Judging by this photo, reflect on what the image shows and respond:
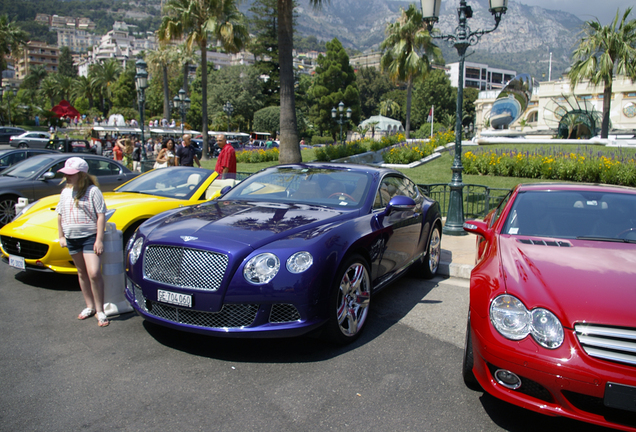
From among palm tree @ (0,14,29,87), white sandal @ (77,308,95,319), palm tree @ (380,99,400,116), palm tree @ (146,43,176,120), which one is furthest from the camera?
palm tree @ (380,99,400,116)

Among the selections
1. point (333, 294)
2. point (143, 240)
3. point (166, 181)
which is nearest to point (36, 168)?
point (166, 181)

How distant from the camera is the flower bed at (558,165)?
15.1 m

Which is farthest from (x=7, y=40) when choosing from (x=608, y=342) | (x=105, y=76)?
(x=608, y=342)

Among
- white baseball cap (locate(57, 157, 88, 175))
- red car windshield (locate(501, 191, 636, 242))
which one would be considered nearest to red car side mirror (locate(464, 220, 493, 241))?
red car windshield (locate(501, 191, 636, 242))

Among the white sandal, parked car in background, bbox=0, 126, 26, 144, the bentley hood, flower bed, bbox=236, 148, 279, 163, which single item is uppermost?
parked car in background, bbox=0, 126, 26, 144

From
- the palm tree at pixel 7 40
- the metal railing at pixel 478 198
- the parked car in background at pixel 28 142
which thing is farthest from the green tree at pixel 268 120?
the metal railing at pixel 478 198

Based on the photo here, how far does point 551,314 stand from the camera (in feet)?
8.39

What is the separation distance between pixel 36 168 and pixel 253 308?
8059mm

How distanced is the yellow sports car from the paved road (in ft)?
2.56

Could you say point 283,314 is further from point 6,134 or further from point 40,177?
point 6,134

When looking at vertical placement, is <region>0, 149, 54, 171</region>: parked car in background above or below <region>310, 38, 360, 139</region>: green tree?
below

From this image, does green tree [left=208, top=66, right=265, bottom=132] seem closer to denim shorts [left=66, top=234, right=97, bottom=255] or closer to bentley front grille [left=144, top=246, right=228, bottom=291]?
denim shorts [left=66, top=234, right=97, bottom=255]

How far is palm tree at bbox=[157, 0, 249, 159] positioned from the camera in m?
25.0

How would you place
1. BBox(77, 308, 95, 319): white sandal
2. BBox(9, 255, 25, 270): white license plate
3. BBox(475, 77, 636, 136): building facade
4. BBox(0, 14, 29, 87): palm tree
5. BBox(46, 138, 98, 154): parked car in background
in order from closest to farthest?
BBox(77, 308, 95, 319): white sandal → BBox(9, 255, 25, 270): white license plate → BBox(46, 138, 98, 154): parked car in background → BBox(0, 14, 29, 87): palm tree → BBox(475, 77, 636, 136): building facade
